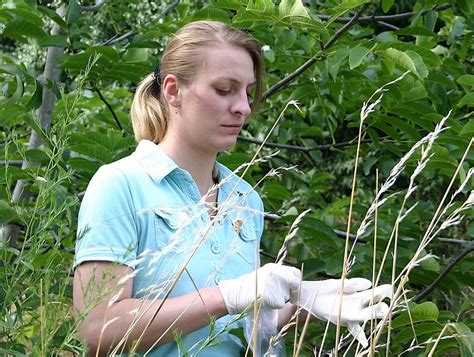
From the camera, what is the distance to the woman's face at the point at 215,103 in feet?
6.03

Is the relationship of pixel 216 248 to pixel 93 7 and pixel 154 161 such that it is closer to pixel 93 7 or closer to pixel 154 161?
pixel 154 161

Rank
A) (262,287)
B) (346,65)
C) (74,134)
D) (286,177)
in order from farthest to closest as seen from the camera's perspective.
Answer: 1. (286,177)
2. (346,65)
3. (74,134)
4. (262,287)

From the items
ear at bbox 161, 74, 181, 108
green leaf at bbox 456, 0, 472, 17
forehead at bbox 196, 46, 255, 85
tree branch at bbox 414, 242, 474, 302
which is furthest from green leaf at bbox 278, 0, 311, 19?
tree branch at bbox 414, 242, 474, 302

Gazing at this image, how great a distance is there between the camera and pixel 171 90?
1942 millimetres

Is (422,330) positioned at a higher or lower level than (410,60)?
lower

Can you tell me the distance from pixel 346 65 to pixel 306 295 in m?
0.94

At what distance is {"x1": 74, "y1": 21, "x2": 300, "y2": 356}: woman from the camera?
161 centimetres

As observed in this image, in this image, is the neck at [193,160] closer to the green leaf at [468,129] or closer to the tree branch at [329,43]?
the tree branch at [329,43]

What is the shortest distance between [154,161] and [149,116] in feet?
0.56

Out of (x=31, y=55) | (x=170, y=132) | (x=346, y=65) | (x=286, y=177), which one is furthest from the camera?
(x=31, y=55)

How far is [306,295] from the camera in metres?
1.83

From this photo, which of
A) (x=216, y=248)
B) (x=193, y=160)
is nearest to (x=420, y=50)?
(x=193, y=160)

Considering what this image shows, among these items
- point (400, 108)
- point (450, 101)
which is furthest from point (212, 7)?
point (450, 101)

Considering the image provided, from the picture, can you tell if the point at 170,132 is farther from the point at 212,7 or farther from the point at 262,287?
the point at 212,7
